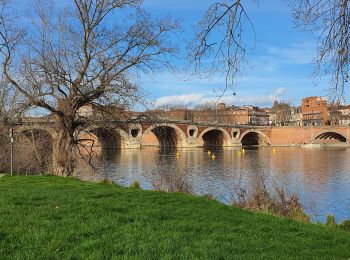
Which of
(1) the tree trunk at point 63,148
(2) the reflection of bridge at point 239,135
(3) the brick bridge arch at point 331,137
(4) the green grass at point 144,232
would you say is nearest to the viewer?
(4) the green grass at point 144,232

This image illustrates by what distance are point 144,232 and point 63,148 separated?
1079cm

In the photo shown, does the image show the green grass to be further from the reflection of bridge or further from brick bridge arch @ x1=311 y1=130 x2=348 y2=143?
brick bridge arch @ x1=311 y1=130 x2=348 y2=143

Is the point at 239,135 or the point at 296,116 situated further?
the point at 296,116

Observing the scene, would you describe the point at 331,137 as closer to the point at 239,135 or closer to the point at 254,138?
the point at 254,138

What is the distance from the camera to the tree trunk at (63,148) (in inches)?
591

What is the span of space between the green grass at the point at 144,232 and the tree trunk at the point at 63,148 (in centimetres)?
740

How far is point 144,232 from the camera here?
516 centimetres

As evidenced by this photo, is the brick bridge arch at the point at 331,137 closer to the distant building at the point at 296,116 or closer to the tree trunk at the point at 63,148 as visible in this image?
the distant building at the point at 296,116

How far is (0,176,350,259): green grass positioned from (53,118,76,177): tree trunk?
7.40 m

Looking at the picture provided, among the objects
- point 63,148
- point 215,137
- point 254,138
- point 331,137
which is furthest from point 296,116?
point 63,148

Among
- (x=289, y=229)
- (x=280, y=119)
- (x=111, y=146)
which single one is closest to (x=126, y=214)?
(x=289, y=229)

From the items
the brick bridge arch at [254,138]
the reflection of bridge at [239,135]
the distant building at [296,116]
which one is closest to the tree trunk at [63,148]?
the reflection of bridge at [239,135]

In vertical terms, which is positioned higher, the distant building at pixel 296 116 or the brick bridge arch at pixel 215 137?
the distant building at pixel 296 116

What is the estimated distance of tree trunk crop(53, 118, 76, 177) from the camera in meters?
15.0
